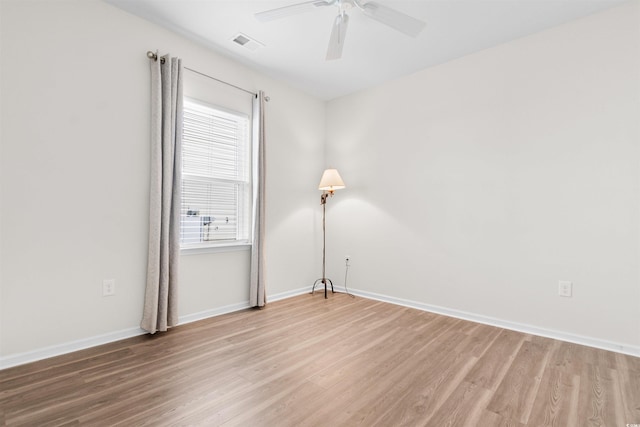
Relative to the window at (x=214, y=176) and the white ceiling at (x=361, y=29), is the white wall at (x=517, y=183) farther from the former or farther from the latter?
the window at (x=214, y=176)

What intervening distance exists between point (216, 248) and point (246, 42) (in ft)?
6.81

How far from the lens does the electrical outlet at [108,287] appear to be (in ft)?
8.34

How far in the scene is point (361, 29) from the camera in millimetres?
2861

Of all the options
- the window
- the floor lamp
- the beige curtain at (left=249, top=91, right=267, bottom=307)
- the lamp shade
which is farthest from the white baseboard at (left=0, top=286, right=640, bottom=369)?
the lamp shade

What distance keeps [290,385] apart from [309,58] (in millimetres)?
3093

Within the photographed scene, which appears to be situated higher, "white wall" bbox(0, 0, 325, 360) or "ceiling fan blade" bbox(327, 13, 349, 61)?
"ceiling fan blade" bbox(327, 13, 349, 61)

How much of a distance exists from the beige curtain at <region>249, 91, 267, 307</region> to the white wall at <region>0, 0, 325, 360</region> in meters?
0.58

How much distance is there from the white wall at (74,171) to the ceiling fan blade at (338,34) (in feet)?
4.78

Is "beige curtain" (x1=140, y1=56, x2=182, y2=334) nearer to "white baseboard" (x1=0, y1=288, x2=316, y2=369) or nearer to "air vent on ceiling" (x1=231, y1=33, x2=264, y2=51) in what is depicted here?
"white baseboard" (x1=0, y1=288, x2=316, y2=369)

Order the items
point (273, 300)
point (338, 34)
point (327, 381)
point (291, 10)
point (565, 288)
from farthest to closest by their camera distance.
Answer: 1. point (273, 300)
2. point (565, 288)
3. point (338, 34)
4. point (291, 10)
5. point (327, 381)

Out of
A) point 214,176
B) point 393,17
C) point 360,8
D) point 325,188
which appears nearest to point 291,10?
point 360,8

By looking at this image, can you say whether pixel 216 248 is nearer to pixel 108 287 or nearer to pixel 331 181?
pixel 108 287

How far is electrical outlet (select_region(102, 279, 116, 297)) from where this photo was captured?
2541 mm

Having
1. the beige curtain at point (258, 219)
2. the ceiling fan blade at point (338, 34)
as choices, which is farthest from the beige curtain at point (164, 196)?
the ceiling fan blade at point (338, 34)
